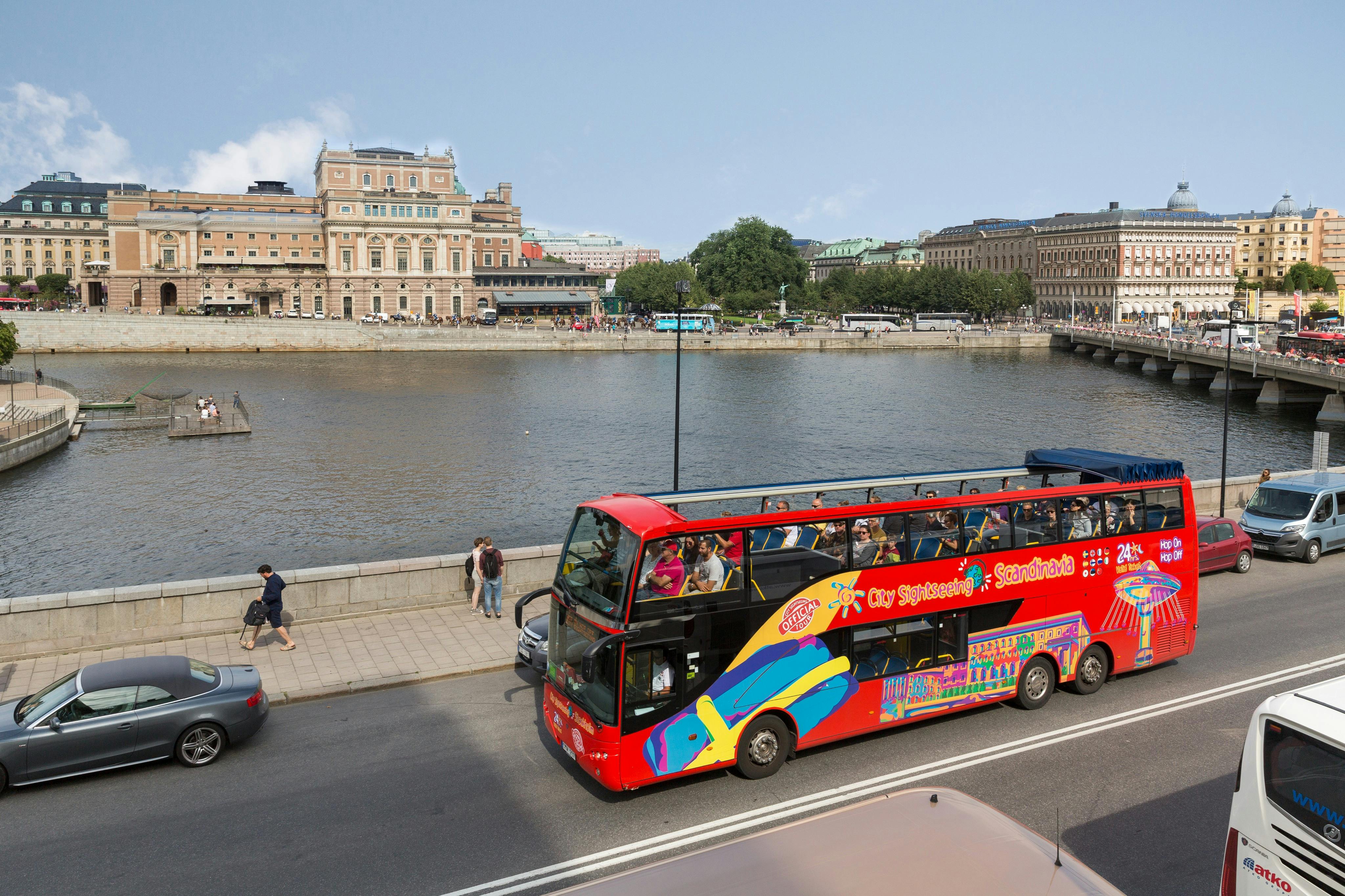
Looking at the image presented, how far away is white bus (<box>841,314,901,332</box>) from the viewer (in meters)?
125

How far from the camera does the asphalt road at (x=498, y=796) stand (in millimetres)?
8727

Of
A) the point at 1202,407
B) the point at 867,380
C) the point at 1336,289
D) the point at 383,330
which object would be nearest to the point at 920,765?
the point at 1202,407

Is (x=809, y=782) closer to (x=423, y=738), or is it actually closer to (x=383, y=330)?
(x=423, y=738)

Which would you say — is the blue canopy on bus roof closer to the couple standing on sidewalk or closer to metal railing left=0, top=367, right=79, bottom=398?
the couple standing on sidewalk

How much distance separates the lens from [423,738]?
11.7m

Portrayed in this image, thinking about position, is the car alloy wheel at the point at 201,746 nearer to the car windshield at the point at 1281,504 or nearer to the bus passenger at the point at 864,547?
the bus passenger at the point at 864,547

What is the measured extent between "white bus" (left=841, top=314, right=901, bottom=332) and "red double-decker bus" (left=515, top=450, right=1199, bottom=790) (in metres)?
112

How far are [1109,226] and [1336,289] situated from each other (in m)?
44.0

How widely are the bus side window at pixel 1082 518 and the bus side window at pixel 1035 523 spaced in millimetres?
145

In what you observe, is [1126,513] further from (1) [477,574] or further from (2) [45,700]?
(2) [45,700]

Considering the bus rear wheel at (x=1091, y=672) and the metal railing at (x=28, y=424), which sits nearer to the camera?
the bus rear wheel at (x=1091, y=672)

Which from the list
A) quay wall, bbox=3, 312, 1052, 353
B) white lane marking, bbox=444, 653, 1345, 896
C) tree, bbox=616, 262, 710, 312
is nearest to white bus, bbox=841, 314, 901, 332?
quay wall, bbox=3, 312, 1052, 353

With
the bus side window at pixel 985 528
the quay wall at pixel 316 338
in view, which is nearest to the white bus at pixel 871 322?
the quay wall at pixel 316 338

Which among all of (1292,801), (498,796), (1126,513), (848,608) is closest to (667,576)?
(848,608)
